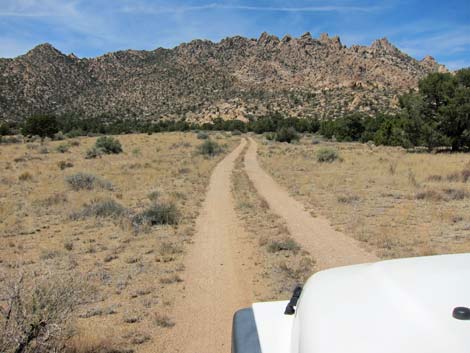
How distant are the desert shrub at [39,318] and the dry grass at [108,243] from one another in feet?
1.75


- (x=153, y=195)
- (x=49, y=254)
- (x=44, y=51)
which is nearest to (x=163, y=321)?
(x=49, y=254)

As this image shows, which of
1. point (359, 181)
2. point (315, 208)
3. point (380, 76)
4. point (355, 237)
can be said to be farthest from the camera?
point (380, 76)

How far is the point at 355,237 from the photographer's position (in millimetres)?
10023

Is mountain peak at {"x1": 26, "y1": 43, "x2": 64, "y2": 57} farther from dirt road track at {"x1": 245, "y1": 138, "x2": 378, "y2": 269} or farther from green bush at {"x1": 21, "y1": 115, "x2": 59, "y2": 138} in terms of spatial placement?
dirt road track at {"x1": 245, "y1": 138, "x2": 378, "y2": 269}

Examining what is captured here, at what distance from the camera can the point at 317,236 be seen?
1030 centimetres

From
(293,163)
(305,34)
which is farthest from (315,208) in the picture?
(305,34)

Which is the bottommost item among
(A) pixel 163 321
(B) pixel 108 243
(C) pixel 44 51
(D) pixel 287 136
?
(B) pixel 108 243

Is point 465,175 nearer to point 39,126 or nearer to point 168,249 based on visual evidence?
point 168,249

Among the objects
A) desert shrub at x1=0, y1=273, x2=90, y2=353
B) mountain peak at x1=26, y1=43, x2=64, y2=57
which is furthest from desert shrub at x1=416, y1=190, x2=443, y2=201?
mountain peak at x1=26, y1=43, x2=64, y2=57

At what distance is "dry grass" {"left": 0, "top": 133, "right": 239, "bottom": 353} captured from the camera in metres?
5.74

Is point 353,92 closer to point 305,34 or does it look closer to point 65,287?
point 305,34

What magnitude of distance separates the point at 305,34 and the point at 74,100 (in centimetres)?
8747

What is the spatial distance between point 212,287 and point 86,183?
1244 cm

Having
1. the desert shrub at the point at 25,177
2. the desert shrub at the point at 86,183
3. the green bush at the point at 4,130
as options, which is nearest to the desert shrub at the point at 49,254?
the desert shrub at the point at 86,183
